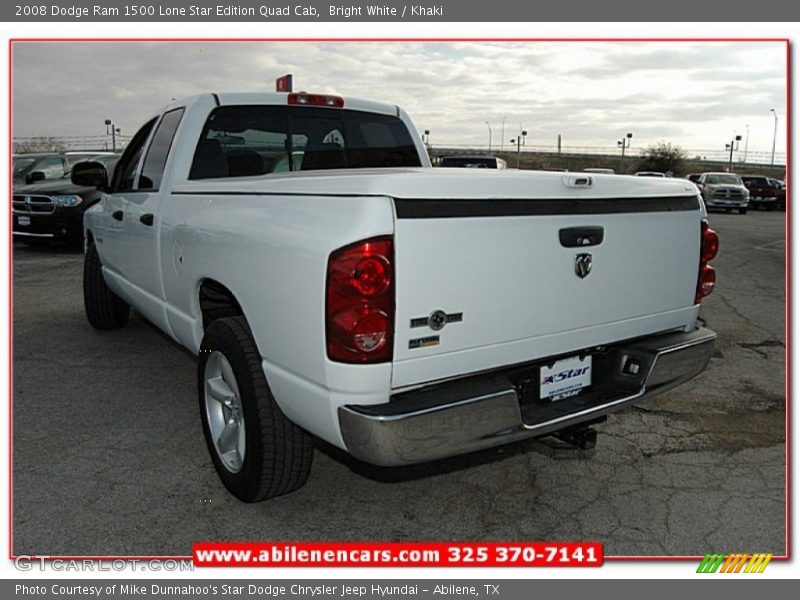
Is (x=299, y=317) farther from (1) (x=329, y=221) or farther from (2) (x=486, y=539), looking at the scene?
(2) (x=486, y=539)

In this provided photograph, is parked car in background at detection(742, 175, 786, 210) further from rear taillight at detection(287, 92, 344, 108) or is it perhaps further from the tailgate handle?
the tailgate handle

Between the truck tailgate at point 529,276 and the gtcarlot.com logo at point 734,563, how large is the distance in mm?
1017

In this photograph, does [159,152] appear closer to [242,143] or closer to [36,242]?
[242,143]

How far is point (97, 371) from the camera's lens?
17.8 feet

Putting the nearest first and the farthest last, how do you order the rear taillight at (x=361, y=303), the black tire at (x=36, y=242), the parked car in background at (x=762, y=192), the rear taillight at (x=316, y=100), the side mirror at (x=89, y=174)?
1. the rear taillight at (x=361, y=303)
2. the rear taillight at (x=316, y=100)
3. the side mirror at (x=89, y=174)
4. the black tire at (x=36, y=242)
5. the parked car in background at (x=762, y=192)

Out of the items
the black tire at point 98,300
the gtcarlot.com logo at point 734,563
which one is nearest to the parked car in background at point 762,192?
the black tire at point 98,300

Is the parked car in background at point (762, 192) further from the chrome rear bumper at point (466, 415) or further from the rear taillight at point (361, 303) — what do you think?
the rear taillight at point (361, 303)

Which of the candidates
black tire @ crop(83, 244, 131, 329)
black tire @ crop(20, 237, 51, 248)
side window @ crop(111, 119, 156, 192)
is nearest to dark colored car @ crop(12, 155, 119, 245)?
black tire @ crop(20, 237, 51, 248)

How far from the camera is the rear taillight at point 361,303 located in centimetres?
249

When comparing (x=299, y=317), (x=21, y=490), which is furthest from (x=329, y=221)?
(x=21, y=490)

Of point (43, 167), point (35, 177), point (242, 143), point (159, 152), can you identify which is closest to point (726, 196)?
point (43, 167)

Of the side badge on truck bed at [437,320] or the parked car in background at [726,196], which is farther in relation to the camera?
the parked car in background at [726,196]

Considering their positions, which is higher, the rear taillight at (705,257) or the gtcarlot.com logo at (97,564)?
the rear taillight at (705,257)

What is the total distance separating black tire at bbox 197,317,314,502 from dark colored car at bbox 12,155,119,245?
10.1 metres
